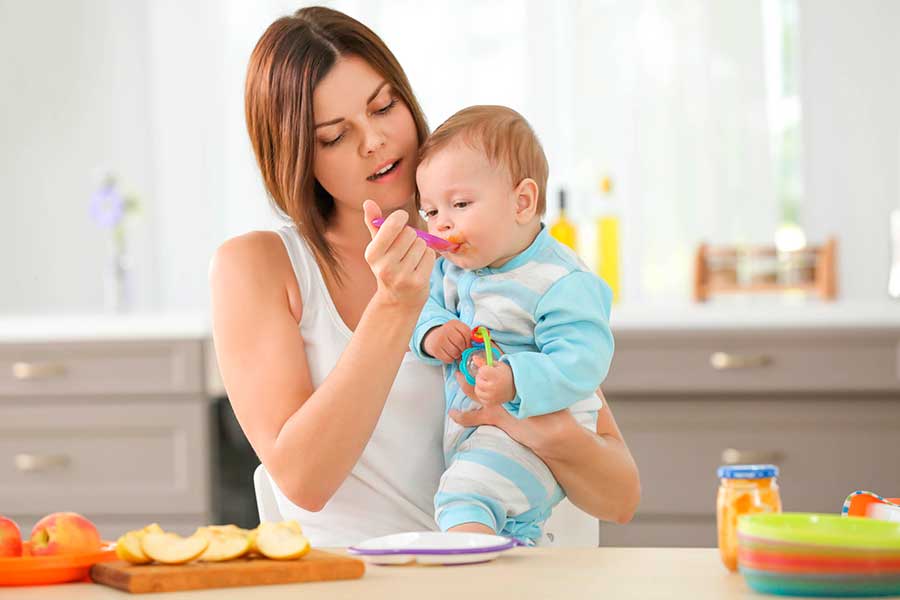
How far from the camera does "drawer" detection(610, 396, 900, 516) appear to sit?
298cm

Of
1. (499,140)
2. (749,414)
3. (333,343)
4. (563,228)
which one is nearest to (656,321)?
(749,414)

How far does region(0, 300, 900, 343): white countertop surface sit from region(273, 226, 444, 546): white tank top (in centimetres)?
133

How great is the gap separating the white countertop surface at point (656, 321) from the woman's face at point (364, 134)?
4.62 feet

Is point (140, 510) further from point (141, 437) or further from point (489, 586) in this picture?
point (489, 586)

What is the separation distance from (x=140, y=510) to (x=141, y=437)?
0.64 feet

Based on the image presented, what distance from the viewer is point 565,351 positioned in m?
1.53

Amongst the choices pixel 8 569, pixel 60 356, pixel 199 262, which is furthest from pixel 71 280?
pixel 8 569

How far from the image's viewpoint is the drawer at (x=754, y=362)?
2.95m

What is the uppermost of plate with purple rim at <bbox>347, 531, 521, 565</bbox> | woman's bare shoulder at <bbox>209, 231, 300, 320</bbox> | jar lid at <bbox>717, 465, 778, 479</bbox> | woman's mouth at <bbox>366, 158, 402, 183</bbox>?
woman's mouth at <bbox>366, 158, 402, 183</bbox>

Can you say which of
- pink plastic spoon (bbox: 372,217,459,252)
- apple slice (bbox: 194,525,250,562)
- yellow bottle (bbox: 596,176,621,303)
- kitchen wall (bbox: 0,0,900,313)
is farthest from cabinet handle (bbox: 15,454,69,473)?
apple slice (bbox: 194,525,250,562)

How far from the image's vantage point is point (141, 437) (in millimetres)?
3256

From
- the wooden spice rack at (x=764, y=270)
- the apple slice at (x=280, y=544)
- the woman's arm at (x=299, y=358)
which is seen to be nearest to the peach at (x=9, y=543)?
the apple slice at (x=280, y=544)

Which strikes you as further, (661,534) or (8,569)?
(661,534)

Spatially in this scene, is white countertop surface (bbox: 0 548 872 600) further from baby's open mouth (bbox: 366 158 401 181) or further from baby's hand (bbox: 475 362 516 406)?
baby's open mouth (bbox: 366 158 401 181)
